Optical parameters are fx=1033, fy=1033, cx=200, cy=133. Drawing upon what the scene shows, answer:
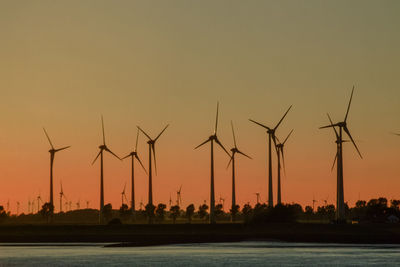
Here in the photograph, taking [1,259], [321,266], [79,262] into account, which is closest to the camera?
[321,266]

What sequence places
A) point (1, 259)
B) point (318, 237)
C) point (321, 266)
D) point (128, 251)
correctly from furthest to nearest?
point (318, 237)
point (128, 251)
point (1, 259)
point (321, 266)

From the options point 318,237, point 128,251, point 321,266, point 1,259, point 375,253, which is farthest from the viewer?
point 318,237

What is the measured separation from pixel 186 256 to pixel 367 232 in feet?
201

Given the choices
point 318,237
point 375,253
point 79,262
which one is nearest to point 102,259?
point 79,262

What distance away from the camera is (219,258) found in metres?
142

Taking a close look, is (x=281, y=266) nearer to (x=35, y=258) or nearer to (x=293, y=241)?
(x=35, y=258)

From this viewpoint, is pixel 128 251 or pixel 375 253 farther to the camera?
pixel 128 251

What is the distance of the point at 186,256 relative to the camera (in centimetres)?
14775

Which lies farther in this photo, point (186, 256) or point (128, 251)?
point (128, 251)

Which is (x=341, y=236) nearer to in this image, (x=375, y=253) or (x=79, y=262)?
(x=375, y=253)

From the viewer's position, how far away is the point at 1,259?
142250 mm

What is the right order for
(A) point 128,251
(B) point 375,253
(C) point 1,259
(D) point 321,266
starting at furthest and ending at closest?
(A) point 128,251 < (B) point 375,253 < (C) point 1,259 < (D) point 321,266

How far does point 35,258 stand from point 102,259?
10112 mm

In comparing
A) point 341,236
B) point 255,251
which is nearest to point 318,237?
point 341,236
